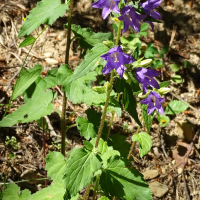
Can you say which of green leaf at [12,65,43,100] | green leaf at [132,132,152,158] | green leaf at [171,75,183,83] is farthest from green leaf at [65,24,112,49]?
green leaf at [171,75,183,83]

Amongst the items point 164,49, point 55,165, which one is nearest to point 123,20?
point 55,165

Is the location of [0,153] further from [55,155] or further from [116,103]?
[116,103]

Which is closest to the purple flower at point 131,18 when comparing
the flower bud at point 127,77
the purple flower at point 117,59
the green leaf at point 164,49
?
the purple flower at point 117,59

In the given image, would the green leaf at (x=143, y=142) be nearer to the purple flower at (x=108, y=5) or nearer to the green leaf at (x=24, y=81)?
the green leaf at (x=24, y=81)

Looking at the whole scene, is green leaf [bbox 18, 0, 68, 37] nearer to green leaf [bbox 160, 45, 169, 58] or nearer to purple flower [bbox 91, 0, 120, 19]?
purple flower [bbox 91, 0, 120, 19]

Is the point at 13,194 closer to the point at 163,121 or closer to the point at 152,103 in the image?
the point at 152,103

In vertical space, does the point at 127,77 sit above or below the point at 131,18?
below
